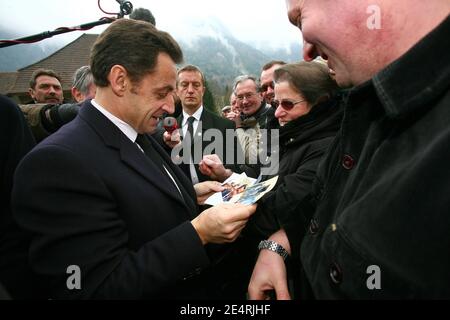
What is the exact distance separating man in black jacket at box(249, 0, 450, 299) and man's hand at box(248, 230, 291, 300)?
0.31m

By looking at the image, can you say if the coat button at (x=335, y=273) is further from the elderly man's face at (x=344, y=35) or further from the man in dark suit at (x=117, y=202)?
the elderly man's face at (x=344, y=35)

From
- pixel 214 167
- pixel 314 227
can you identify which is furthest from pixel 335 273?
pixel 214 167

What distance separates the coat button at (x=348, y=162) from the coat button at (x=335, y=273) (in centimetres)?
37

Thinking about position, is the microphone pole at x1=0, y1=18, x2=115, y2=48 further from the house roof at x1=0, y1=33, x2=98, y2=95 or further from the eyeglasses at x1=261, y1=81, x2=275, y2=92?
the house roof at x1=0, y1=33, x2=98, y2=95

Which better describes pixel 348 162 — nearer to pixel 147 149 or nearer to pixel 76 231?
pixel 76 231

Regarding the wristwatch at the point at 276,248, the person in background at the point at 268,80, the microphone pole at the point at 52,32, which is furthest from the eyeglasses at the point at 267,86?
the wristwatch at the point at 276,248

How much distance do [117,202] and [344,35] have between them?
123 centimetres

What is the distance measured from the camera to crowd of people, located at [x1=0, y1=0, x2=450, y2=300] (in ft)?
2.72

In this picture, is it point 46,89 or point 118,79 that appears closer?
point 118,79

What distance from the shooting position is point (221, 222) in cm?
146

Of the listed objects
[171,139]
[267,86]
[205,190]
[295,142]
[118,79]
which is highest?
[118,79]
